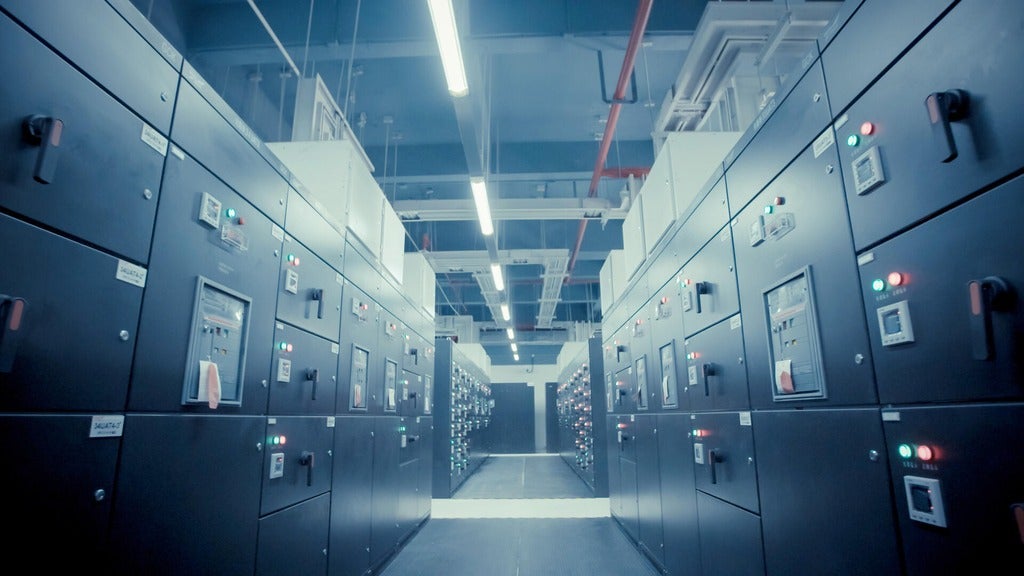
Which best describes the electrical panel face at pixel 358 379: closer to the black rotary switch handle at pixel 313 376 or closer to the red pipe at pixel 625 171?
the black rotary switch handle at pixel 313 376

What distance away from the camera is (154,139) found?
1424mm

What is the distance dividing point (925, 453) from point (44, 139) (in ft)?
6.77

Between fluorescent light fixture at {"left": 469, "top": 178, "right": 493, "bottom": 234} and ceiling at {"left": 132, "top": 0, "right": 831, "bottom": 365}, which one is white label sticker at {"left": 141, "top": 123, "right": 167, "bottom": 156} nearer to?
ceiling at {"left": 132, "top": 0, "right": 831, "bottom": 365}

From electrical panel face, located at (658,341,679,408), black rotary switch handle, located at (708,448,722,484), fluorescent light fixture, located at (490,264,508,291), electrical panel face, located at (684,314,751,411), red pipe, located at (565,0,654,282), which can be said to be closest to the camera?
electrical panel face, located at (684,314,751,411)

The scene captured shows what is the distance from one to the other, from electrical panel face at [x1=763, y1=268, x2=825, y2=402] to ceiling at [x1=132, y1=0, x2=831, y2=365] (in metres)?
1.95

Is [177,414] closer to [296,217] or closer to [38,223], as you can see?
[38,223]

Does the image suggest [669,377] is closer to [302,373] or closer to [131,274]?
[302,373]

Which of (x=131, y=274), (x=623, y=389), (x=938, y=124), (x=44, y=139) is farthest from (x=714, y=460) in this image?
(x=44, y=139)

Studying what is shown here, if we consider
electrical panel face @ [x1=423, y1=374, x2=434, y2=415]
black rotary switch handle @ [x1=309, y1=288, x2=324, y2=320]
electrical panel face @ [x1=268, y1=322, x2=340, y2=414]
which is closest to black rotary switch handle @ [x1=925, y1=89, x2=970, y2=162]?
electrical panel face @ [x1=268, y1=322, x2=340, y2=414]

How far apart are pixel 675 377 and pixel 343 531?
222 centimetres

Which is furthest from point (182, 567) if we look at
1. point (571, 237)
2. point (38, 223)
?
point (571, 237)

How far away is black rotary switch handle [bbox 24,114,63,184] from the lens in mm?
1027

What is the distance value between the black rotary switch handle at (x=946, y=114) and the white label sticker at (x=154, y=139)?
1.96m

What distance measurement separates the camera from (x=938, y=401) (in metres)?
1.10
